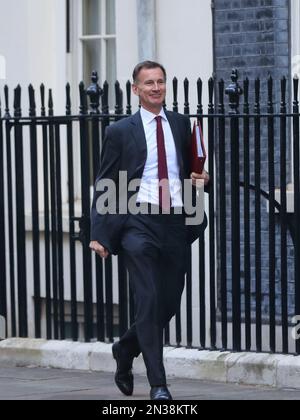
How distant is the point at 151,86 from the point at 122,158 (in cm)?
46

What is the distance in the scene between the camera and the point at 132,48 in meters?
12.7

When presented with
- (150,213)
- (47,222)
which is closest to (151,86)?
(150,213)

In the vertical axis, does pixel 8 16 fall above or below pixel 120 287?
above

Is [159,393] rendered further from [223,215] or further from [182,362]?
[223,215]

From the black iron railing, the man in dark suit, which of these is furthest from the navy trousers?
the black iron railing

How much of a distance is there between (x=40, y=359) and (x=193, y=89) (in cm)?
276

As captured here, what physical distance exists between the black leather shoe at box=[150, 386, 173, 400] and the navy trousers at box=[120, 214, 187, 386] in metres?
0.03

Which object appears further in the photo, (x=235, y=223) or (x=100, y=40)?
(x=100, y=40)

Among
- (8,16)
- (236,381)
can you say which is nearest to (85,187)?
(236,381)

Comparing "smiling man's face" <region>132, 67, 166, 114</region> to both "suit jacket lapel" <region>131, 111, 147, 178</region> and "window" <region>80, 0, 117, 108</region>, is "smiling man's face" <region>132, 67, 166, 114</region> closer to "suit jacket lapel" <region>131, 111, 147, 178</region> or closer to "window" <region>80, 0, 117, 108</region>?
"suit jacket lapel" <region>131, 111, 147, 178</region>

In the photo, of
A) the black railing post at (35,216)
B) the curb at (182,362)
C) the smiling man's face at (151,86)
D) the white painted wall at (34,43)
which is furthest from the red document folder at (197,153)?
the white painted wall at (34,43)

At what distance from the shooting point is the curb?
944 cm

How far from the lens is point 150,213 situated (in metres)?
8.55

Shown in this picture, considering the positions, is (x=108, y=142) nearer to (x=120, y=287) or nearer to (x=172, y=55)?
(x=120, y=287)
